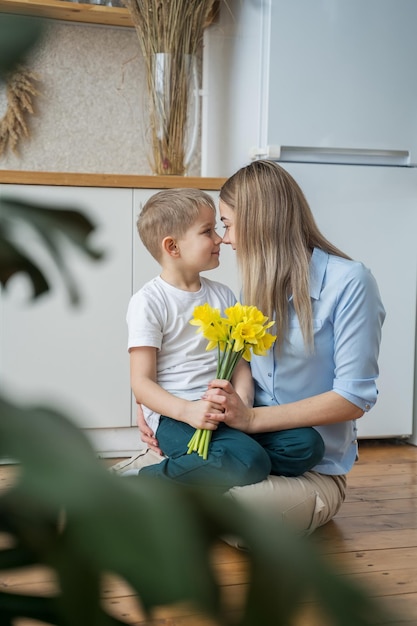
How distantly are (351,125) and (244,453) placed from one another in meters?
1.29

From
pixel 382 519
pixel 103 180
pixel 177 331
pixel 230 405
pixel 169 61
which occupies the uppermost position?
pixel 169 61

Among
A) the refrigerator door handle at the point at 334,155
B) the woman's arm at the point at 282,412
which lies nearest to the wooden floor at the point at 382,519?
the woman's arm at the point at 282,412

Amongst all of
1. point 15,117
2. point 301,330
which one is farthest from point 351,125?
point 15,117

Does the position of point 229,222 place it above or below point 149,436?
above

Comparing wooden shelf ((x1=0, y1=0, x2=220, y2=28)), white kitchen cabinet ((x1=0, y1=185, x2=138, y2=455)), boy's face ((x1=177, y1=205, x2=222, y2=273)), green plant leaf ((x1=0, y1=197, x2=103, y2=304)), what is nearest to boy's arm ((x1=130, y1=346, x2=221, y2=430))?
boy's face ((x1=177, y1=205, x2=222, y2=273))

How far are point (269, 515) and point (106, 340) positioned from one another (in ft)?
8.45

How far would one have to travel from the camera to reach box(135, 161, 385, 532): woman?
2016 millimetres

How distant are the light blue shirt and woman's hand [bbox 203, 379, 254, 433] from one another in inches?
5.6

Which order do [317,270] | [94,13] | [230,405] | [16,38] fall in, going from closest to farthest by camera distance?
1. [16,38]
2. [230,405]
3. [317,270]
4. [94,13]

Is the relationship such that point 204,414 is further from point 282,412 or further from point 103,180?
point 103,180

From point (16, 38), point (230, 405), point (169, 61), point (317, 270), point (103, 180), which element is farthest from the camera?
point (169, 61)

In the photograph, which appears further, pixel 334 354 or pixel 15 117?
pixel 15 117

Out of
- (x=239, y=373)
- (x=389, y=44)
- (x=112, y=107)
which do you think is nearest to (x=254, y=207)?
(x=239, y=373)

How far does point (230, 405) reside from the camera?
1.98 m
